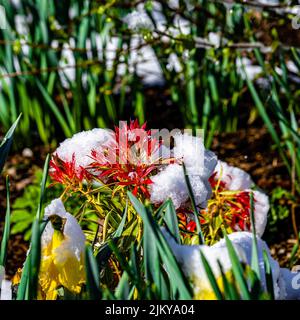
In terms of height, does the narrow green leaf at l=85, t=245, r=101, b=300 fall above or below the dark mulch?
below

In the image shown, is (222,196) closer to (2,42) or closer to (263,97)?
(263,97)

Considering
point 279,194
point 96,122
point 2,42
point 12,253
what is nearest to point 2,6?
point 2,42

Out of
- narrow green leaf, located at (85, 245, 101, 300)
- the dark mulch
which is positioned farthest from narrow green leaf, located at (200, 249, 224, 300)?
the dark mulch

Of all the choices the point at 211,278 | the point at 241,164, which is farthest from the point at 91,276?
the point at 241,164

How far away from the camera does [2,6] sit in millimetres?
3059

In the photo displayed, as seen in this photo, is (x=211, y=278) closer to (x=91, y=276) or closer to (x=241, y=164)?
(x=91, y=276)

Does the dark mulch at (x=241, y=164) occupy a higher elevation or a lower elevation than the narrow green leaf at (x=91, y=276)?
higher

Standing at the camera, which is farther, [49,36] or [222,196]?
[49,36]

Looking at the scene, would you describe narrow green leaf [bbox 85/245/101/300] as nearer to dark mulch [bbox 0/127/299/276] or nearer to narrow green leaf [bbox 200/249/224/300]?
narrow green leaf [bbox 200/249/224/300]

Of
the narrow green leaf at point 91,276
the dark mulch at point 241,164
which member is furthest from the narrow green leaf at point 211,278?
the dark mulch at point 241,164

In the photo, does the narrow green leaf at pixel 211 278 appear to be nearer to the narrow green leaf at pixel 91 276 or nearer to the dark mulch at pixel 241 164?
the narrow green leaf at pixel 91 276
